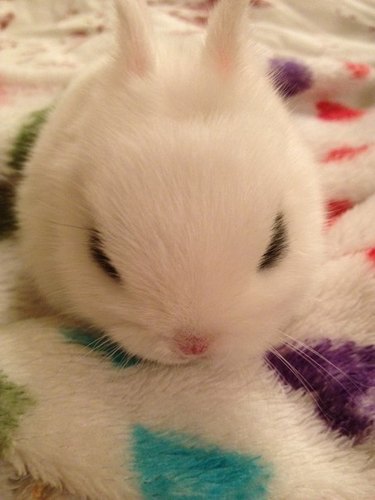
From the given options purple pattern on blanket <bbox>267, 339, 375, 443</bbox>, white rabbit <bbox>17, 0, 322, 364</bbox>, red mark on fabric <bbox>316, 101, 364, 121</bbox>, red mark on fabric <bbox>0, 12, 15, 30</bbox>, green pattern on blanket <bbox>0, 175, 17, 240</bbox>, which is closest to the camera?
white rabbit <bbox>17, 0, 322, 364</bbox>

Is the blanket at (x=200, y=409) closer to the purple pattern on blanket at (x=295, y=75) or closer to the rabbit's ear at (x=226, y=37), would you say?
the rabbit's ear at (x=226, y=37)

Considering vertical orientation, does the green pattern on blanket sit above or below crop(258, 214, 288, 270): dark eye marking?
below

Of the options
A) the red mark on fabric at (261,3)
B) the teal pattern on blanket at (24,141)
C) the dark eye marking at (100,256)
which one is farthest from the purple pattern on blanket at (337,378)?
the red mark on fabric at (261,3)

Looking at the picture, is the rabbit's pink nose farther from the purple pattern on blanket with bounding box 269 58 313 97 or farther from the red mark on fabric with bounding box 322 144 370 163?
the purple pattern on blanket with bounding box 269 58 313 97

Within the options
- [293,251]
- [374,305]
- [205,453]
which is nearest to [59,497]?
[205,453]

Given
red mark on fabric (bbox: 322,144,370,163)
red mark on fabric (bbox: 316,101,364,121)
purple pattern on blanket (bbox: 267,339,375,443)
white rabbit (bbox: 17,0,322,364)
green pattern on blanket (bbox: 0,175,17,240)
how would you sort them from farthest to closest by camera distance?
1. red mark on fabric (bbox: 316,101,364,121)
2. red mark on fabric (bbox: 322,144,370,163)
3. green pattern on blanket (bbox: 0,175,17,240)
4. purple pattern on blanket (bbox: 267,339,375,443)
5. white rabbit (bbox: 17,0,322,364)

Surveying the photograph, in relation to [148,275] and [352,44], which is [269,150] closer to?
[148,275]

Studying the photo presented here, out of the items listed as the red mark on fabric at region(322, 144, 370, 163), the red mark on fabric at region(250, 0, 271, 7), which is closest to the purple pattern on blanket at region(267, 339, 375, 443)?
the red mark on fabric at region(322, 144, 370, 163)

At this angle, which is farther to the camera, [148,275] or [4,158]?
[4,158]
